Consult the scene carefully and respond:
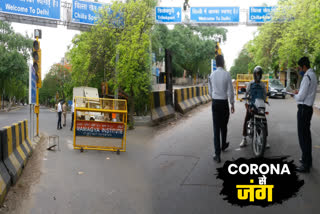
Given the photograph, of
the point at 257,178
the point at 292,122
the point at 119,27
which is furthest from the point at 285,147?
the point at 119,27

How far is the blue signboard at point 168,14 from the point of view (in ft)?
77.1

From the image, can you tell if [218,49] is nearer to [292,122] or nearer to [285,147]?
[292,122]

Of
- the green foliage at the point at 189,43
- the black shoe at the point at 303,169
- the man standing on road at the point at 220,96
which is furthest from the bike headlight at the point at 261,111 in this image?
the green foliage at the point at 189,43

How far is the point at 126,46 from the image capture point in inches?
625

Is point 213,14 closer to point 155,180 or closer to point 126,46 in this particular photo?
point 126,46

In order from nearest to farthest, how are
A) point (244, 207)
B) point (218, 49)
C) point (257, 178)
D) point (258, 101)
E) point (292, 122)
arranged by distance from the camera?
point (244, 207)
point (257, 178)
point (258, 101)
point (292, 122)
point (218, 49)

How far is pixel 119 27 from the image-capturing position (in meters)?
17.0

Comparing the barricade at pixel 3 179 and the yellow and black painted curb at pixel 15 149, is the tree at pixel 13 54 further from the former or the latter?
the barricade at pixel 3 179

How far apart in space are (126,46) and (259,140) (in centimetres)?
1016

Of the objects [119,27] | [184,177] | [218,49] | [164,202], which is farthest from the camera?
[119,27]

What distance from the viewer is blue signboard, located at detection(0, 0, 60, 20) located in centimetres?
1866

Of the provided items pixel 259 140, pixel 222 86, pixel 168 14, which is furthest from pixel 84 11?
pixel 259 140

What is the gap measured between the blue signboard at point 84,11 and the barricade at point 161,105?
342 inches

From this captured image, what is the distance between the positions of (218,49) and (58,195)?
11.2 meters
